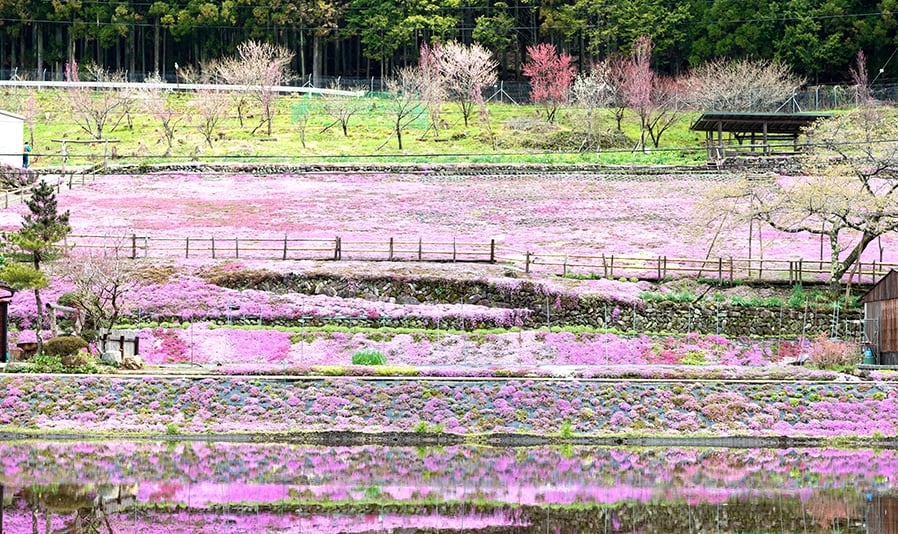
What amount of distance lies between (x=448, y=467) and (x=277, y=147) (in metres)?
59.7

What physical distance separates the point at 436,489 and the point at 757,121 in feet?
179

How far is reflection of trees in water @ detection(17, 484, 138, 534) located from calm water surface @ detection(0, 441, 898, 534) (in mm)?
32

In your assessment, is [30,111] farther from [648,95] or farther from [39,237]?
[39,237]

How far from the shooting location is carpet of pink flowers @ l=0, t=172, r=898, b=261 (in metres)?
55.5

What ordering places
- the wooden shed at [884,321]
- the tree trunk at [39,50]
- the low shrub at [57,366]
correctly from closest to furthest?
the low shrub at [57,366], the wooden shed at [884,321], the tree trunk at [39,50]

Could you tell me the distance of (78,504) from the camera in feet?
67.8

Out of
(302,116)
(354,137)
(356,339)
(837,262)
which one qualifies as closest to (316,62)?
(302,116)

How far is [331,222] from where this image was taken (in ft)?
194

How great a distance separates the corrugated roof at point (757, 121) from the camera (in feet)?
230

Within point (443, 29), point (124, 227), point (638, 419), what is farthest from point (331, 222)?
point (443, 29)

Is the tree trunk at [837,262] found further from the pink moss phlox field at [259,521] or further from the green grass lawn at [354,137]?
the green grass lawn at [354,137]

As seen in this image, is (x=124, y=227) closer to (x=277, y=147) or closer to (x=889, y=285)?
(x=277, y=147)

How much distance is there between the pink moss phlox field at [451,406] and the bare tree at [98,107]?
5703cm

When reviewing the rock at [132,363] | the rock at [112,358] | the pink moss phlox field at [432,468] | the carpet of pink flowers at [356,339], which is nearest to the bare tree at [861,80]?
the carpet of pink flowers at [356,339]
